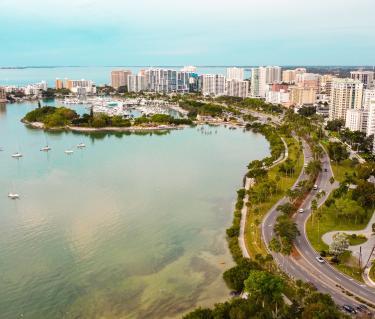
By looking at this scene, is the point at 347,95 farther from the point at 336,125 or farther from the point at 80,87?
the point at 80,87

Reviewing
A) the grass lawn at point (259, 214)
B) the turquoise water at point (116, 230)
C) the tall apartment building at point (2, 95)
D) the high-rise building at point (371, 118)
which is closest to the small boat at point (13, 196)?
the turquoise water at point (116, 230)

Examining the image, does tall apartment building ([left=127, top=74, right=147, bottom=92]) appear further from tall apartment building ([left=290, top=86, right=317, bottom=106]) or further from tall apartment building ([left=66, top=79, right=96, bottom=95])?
tall apartment building ([left=290, top=86, right=317, bottom=106])

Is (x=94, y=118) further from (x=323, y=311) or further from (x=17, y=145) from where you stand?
(x=323, y=311)

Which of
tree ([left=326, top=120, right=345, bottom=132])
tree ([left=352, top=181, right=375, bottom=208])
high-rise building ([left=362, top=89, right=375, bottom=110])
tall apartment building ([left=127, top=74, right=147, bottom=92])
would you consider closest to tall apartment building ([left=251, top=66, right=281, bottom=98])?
tall apartment building ([left=127, top=74, right=147, bottom=92])

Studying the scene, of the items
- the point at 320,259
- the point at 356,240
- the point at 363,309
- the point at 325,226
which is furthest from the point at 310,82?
the point at 363,309

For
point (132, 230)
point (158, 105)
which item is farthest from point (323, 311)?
point (158, 105)
